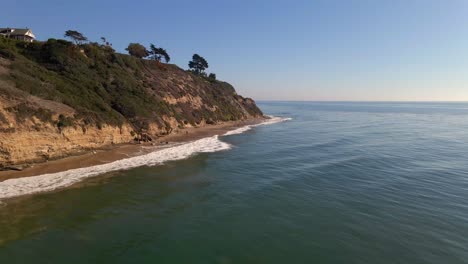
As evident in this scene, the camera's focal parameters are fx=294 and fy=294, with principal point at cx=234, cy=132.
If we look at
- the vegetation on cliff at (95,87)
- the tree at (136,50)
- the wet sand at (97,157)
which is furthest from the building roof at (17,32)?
the wet sand at (97,157)

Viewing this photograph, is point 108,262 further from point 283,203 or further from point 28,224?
point 283,203

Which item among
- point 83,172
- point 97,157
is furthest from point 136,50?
point 83,172

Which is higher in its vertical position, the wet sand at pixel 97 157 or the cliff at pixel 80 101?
the cliff at pixel 80 101

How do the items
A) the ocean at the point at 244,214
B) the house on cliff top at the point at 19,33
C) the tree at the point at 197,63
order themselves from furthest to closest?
the tree at the point at 197,63, the house on cliff top at the point at 19,33, the ocean at the point at 244,214

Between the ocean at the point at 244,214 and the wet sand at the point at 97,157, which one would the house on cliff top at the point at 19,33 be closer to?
the wet sand at the point at 97,157

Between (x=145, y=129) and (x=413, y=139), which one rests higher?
(x=145, y=129)

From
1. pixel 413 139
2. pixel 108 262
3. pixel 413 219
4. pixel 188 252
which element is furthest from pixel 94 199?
pixel 413 139
